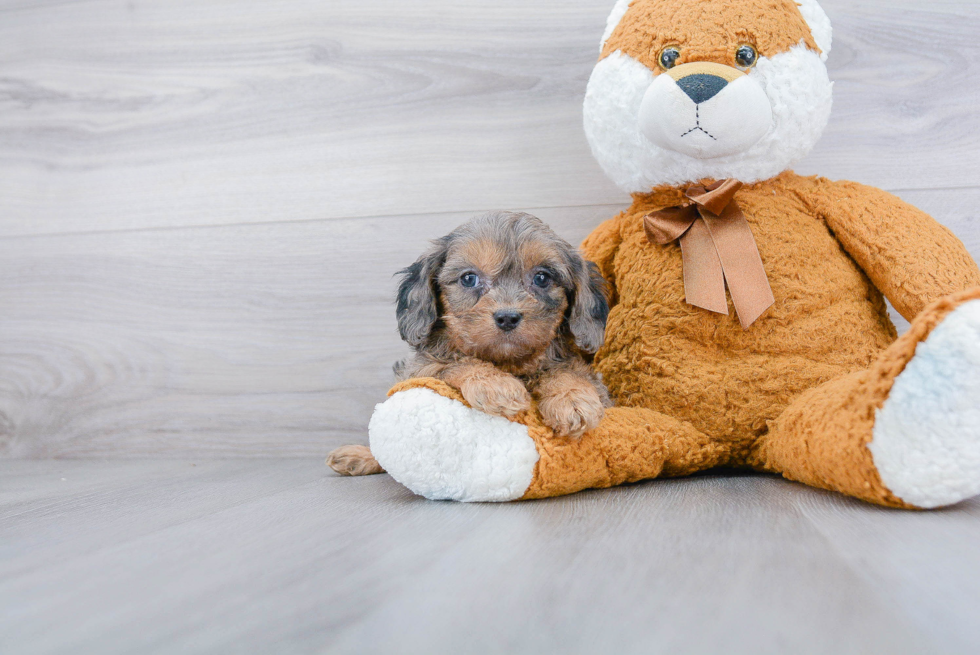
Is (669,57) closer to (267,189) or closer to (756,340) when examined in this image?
(756,340)

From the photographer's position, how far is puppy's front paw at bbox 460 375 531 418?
127cm

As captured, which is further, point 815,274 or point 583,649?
point 815,274

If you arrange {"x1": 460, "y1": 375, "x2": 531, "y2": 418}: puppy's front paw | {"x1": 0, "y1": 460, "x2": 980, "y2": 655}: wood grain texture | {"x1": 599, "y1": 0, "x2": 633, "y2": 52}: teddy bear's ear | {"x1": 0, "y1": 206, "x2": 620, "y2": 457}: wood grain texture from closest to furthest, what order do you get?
{"x1": 0, "y1": 460, "x2": 980, "y2": 655}: wood grain texture < {"x1": 460, "y1": 375, "x2": 531, "y2": 418}: puppy's front paw < {"x1": 599, "y1": 0, "x2": 633, "y2": 52}: teddy bear's ear < {"x1": 0, "y1": 206, "x2": 620, "y2": 457}: wood grain texture

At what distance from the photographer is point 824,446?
1213 mm

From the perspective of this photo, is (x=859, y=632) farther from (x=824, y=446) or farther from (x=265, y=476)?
(x=265, y=476)

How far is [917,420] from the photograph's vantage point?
1052mm

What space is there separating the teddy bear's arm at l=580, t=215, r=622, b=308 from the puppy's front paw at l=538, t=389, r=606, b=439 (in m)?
0.43

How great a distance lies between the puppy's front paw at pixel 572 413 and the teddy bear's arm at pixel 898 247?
2.26 feet

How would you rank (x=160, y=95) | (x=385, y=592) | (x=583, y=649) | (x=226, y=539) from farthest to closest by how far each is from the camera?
(x=160, y=95)
(x=226, y=539)
(x=385, y=592)
(x=583, y=649)

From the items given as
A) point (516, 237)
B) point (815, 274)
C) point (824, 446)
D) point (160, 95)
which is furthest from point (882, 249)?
point (160, 95)

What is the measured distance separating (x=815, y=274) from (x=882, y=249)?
141 millimetres

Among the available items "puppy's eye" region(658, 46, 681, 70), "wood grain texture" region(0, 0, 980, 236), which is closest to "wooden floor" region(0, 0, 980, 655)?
"wood grain texture" region(0, 0, 980, 236)

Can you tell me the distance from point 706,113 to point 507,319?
22.5 inches

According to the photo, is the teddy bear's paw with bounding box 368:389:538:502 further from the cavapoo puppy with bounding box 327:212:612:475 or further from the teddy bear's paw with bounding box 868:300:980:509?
the teddy bear's paw with bounding box 868:300:980:509
